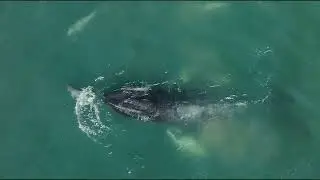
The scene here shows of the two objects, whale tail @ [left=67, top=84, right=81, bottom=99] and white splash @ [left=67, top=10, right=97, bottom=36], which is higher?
white splash @ [left=67, top=10, right=97, bottom=36]

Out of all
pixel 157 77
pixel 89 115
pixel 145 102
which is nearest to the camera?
pixel 145 102

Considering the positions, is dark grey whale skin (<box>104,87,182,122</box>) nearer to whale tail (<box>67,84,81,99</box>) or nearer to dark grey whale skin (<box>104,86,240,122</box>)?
dark grey whale skin (<box>104,86,240,122</box>)

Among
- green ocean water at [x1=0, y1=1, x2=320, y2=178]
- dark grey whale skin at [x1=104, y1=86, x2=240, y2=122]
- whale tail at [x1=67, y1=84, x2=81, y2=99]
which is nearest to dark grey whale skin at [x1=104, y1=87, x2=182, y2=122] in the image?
dark grey whale skin at [x1=104, y1=86, x2=240, y2=122]

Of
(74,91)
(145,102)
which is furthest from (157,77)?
(74,91)

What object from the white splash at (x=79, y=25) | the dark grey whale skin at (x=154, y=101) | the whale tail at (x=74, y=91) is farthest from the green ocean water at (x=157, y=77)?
the dark grey whale skin at (x=154, y=101)

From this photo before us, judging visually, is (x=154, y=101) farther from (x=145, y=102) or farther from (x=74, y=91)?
(x=74, y=91)

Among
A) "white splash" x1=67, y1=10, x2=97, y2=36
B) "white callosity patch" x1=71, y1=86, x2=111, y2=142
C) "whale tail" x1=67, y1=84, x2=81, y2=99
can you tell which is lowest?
"white callosity patch" x1=71, y1=86, x2=111, y2=142
